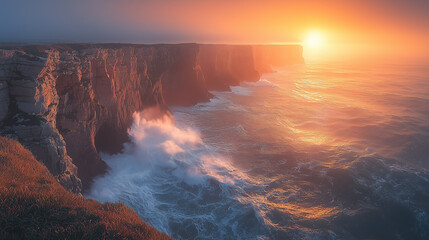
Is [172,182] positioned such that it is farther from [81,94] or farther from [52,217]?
[52,217]

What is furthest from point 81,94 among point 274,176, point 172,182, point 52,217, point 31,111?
point 274,176

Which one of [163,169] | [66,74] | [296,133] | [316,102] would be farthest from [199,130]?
[316,102]

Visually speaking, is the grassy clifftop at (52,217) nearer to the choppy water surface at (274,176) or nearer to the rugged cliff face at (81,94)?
the rugged cliff face at (81,94)

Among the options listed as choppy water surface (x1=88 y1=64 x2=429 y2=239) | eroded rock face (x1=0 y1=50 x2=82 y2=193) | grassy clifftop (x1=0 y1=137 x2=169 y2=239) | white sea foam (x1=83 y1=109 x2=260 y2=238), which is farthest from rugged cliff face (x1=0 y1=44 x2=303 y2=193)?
grassy clifftop (x1=0 y1=137 x2=169 y2=239)

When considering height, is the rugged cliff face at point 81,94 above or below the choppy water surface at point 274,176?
above

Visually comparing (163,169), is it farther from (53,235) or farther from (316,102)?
(316,102)

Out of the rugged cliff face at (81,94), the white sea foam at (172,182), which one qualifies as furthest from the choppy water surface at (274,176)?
the rugged cliff face at (81,94)

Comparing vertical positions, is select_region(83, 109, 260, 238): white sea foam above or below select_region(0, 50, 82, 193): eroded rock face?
below

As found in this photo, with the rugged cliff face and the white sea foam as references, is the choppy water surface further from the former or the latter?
the rugged cliff face

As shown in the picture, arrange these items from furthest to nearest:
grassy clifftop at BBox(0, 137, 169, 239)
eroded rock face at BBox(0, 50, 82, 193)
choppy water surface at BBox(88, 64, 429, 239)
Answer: choppy water surface at BBox(88, 64, 429, 239), eroded rock face at BBox(0, 50, 82, 193), grassy clifftop at BBox(0, 137, 169, 239)
